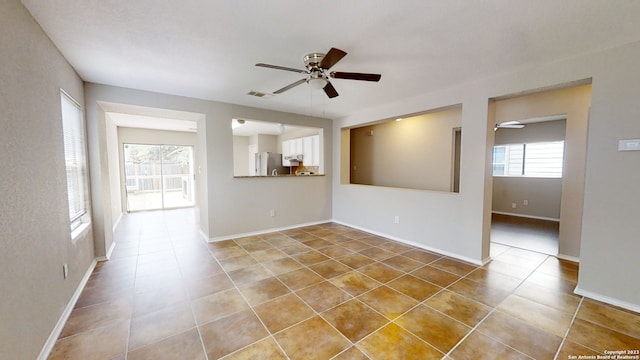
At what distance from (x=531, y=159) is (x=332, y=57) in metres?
6.82

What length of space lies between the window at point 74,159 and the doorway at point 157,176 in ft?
15.0

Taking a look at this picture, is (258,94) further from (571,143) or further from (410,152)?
(571,143)

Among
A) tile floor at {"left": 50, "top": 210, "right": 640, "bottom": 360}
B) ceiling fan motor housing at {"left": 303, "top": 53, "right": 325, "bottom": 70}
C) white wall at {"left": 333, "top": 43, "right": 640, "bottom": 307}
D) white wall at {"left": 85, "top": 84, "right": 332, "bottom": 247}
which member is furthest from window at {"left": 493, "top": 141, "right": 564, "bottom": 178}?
ceiling fan motor housing at {"left": 303, "top": 53, "right": 325, "bottom": 70}

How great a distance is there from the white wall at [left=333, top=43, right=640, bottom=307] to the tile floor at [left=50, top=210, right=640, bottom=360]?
300 mm

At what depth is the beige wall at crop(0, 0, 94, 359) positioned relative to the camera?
4.60ft

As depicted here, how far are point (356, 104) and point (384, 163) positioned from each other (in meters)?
2.28

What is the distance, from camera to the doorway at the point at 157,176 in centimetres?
718

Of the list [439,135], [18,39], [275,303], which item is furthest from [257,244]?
[439,135]

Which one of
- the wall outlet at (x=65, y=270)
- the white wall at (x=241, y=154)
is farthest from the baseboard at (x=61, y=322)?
the white wall at (x=241, y=154)

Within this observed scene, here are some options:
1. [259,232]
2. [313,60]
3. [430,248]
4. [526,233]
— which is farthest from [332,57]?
[526,233]

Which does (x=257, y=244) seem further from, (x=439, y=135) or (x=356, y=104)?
(x=439, y=135)

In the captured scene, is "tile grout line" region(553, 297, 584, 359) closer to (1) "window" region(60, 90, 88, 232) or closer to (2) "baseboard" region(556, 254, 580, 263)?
(2) "baseboard" region(556, 254, 580, 263)

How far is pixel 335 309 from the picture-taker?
7.46 ft

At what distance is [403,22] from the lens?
6.06 feet
